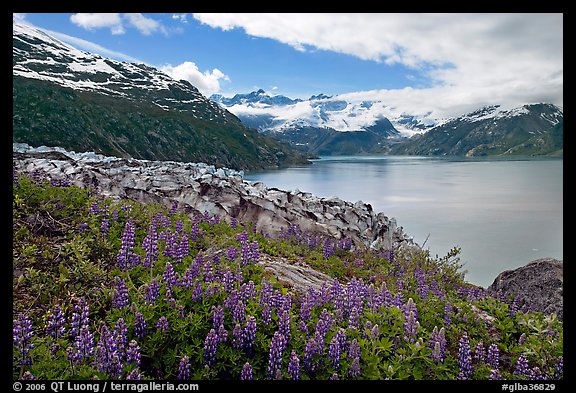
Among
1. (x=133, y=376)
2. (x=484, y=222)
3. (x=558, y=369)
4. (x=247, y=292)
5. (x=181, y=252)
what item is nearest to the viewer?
(x=133, y=376)

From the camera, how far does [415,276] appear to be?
7.90 metres

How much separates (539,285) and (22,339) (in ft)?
38.0

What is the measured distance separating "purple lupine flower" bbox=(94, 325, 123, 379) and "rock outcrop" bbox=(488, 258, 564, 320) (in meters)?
9.57

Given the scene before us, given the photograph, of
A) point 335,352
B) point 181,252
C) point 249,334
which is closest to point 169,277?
point 181,252

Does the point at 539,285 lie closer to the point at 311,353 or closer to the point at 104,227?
the point at 311,353

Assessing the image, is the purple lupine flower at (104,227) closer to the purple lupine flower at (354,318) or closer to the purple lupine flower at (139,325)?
the purple lupine flower at (139,325)

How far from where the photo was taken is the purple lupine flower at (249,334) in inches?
148

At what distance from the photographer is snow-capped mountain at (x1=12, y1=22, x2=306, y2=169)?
326ft

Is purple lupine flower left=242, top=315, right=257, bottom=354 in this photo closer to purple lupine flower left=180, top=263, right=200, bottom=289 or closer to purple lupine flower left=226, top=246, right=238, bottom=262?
purple lupine flower left=180, top=263, right=200, bottom=289

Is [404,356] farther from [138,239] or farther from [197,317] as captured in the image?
[138,239]

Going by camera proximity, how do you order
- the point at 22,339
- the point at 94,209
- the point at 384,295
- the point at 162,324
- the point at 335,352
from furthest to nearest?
the point at 94,209, the point at 384,295, the point at 162,324, the point at 335,352, the point at 22,339

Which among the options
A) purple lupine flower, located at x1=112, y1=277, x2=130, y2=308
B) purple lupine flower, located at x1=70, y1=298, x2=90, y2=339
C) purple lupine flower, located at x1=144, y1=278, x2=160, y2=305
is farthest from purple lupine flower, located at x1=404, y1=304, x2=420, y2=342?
purple lupine flower, located at x1=70, y1=298, x2=90, y2=339

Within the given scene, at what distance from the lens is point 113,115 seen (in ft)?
395
